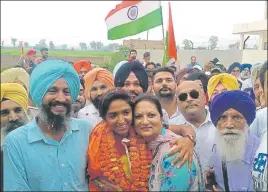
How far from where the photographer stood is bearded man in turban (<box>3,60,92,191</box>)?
1.97 meters

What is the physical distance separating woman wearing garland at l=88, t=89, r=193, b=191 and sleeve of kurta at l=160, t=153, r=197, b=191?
13 cm

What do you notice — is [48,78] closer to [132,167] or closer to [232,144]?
[132,167]

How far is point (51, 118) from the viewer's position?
2180 millimetres

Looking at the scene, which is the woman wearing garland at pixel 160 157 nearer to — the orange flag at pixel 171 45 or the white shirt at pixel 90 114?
the white shirt at pixel 90 114

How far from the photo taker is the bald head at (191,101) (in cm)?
297

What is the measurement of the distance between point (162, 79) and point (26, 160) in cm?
188

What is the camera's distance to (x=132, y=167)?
2.13 meters

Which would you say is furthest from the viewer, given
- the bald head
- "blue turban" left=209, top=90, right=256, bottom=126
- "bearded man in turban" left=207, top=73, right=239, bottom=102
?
"bearded man in turban" left=207, top=73, right=239, bottom=102

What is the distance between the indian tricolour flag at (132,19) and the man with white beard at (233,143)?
135 inches

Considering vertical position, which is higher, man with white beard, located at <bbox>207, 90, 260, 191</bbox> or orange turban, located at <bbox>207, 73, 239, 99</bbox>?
orange turban, located at <bbox>207, 73, 239, 99</bbox>

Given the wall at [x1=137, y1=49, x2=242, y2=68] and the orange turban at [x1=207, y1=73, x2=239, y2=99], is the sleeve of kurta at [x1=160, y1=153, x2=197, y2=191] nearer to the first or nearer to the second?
the orange turban at [x1=207, y1=73, x2=239, y2=99]

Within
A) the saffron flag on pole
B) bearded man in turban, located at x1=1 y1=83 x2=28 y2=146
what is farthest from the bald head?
the saffron flag on pole

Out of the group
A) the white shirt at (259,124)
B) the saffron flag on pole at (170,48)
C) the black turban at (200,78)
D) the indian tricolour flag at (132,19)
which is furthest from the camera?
the saffron flag on pole at (170,48)

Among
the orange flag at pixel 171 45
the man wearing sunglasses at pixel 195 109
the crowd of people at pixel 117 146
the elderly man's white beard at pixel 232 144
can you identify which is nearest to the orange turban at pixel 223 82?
the man wearing sunglasses at pixel 195 109
